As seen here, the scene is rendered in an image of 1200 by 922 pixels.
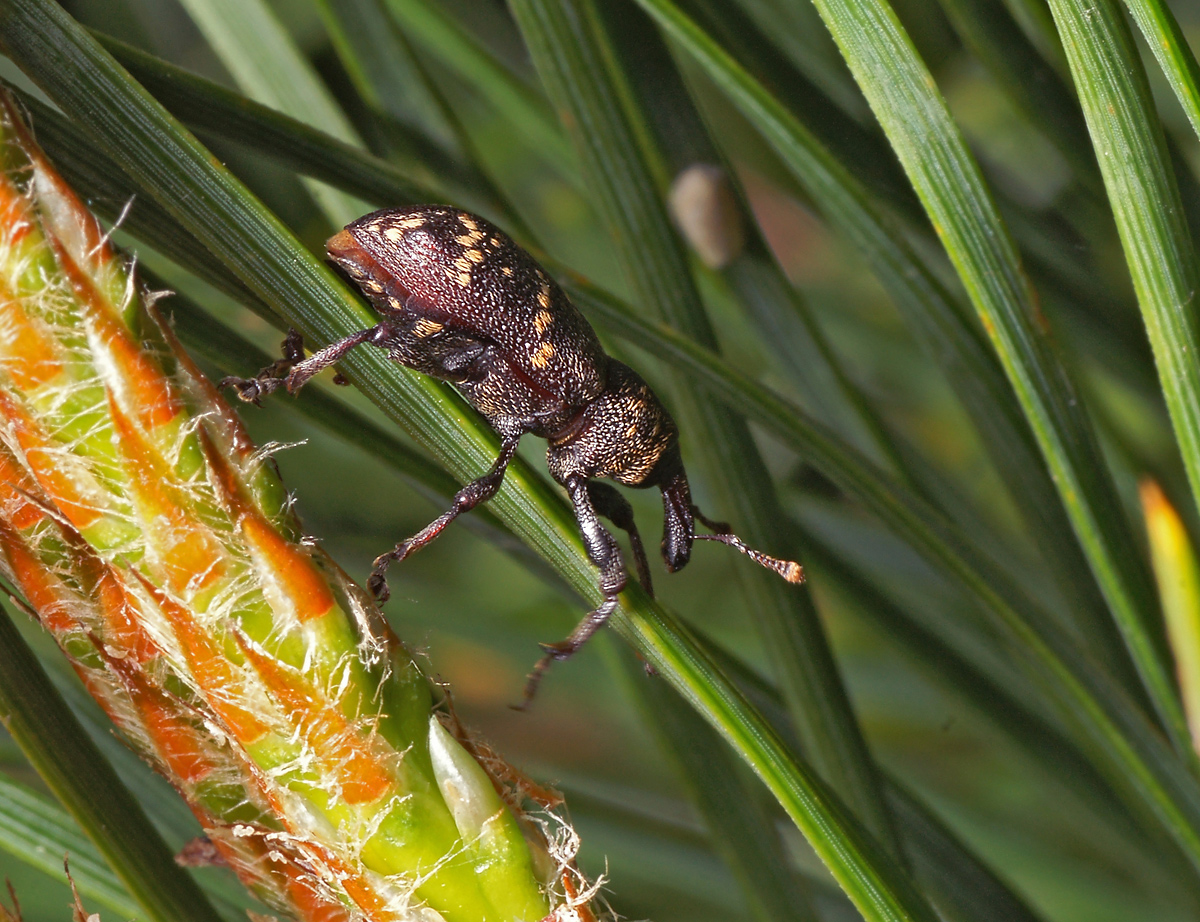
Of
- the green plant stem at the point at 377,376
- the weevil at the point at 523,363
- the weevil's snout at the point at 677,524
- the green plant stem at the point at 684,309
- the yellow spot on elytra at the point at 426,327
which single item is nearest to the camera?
the green plant stem at the point at 377,376

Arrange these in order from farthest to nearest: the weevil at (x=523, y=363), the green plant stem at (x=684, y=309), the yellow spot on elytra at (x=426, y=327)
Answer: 1. the yellow spot on elytra at (x=426, y=327)
2. the weevil at (x=523, y=363)
3. the green plant stem at (x=684, y=309)

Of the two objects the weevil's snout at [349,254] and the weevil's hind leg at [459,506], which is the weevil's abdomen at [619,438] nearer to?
the weevil's hind leg at [459,506]

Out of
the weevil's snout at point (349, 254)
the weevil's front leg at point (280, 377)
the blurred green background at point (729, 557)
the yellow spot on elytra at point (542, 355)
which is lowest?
the blurred green background at point (729, 557)

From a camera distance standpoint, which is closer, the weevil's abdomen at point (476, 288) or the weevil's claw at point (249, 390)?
the weevil's claw at point (249, 390)

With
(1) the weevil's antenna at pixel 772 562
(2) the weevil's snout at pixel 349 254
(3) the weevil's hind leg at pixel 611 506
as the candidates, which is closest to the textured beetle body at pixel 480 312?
(2) the weevil's snout at pixel 349 254

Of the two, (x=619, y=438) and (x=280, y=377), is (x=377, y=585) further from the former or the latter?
(x=619, y=438)

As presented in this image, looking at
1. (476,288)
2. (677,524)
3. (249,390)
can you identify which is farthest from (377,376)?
(677,524)

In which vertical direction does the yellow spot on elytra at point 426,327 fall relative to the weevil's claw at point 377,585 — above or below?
above
